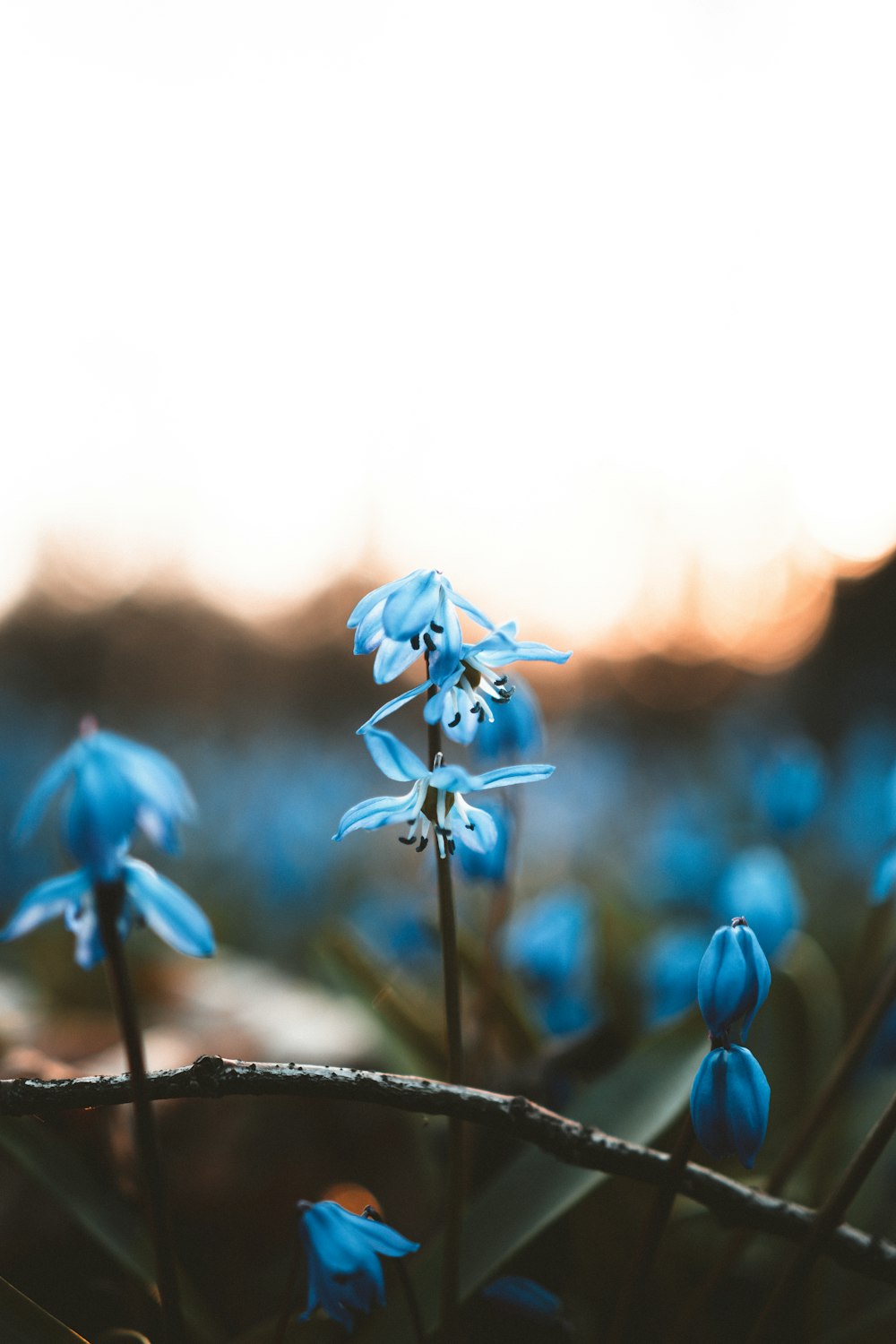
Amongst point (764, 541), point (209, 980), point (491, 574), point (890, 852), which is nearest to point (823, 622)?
point (764, 541)

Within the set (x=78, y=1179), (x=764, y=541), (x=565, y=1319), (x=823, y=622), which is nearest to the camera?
(x=565, y=1319)

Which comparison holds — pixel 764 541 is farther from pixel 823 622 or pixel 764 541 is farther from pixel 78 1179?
pixel 78 1179

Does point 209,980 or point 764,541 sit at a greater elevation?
point 764,541

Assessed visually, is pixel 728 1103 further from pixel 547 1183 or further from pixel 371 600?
pixel 371 600

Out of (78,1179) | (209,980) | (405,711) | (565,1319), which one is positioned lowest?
(565,1319)

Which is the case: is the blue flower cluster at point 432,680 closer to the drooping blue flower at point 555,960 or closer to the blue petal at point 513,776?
the blue petal at point 513,776

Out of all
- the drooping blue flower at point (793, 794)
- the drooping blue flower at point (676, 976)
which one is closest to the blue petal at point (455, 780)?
the drooping blue flower at point (676, 976)
